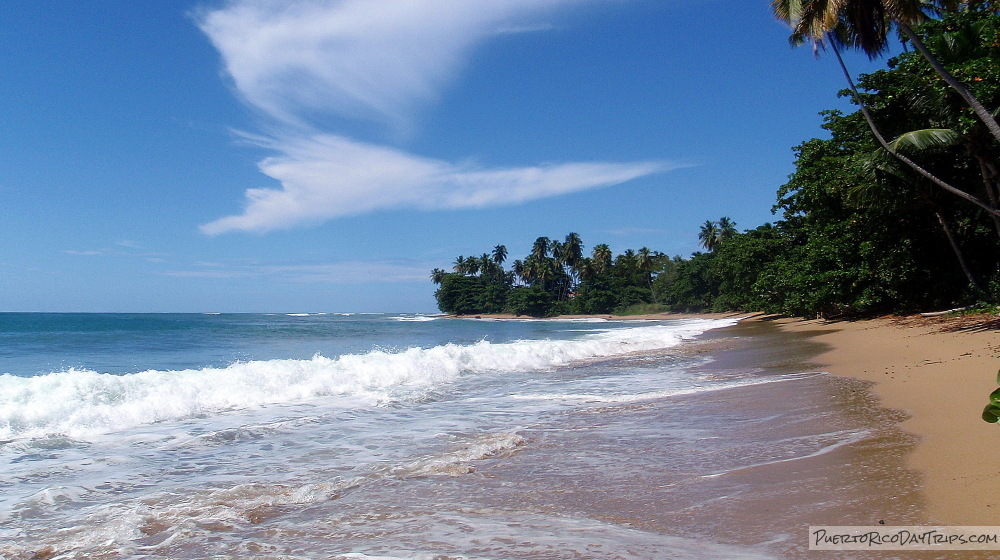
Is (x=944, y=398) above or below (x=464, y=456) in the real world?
above

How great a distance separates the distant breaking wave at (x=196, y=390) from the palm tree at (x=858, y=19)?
1142 centimetres

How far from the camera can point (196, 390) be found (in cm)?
1036

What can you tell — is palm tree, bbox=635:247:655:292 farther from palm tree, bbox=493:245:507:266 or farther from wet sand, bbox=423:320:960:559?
wet sand, bbox=423:320:960:559

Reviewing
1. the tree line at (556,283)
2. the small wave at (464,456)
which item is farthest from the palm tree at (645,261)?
the small wave at (464,456)

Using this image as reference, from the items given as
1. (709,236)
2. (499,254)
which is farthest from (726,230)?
(499,254)

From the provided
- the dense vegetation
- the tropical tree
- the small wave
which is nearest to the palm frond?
the dense vegetation

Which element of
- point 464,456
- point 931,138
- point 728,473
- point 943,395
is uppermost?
point 931,138

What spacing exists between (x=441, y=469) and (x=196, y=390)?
7066mm

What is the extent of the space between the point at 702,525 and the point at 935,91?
14674 mm

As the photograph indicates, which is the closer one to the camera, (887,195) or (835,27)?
(835,27)

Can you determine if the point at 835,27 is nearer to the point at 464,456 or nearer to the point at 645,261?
the point at 464,456

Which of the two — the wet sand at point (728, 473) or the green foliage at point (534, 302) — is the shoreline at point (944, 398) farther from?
the green foliage at point (534, 302)

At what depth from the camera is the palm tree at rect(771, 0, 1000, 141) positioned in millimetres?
12072

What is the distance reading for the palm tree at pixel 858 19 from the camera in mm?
12072
